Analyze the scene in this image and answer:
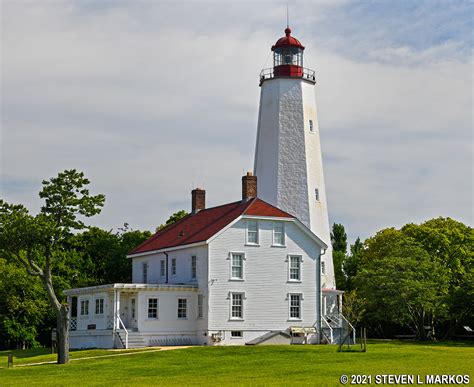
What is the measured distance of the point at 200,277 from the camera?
45.4m

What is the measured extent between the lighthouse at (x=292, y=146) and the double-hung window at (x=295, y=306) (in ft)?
14.2

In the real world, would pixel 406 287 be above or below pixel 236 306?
above

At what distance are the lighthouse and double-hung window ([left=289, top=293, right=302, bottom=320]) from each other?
4.32m

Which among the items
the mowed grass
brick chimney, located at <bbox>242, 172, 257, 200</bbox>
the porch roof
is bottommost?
the mowed grass

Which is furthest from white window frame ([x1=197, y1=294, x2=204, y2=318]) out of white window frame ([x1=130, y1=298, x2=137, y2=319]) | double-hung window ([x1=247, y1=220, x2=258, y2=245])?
double-hung window ([x1=247, y1=220, x2=258, y2=245])

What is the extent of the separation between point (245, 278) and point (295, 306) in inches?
136

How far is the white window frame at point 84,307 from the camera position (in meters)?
48.1

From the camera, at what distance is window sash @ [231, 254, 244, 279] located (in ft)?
149

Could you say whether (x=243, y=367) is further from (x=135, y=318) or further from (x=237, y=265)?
(x=135, y=318)

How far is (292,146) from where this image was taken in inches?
2057

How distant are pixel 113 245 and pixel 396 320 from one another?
20.2 metres

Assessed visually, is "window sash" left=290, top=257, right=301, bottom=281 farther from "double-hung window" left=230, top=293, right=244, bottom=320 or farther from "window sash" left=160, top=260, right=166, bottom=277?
"window sash" left=160, top=260, right=166, bottom=277

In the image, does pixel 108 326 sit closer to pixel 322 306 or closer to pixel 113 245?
pixel 322 306

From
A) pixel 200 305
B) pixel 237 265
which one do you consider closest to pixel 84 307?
pixel 200 305
